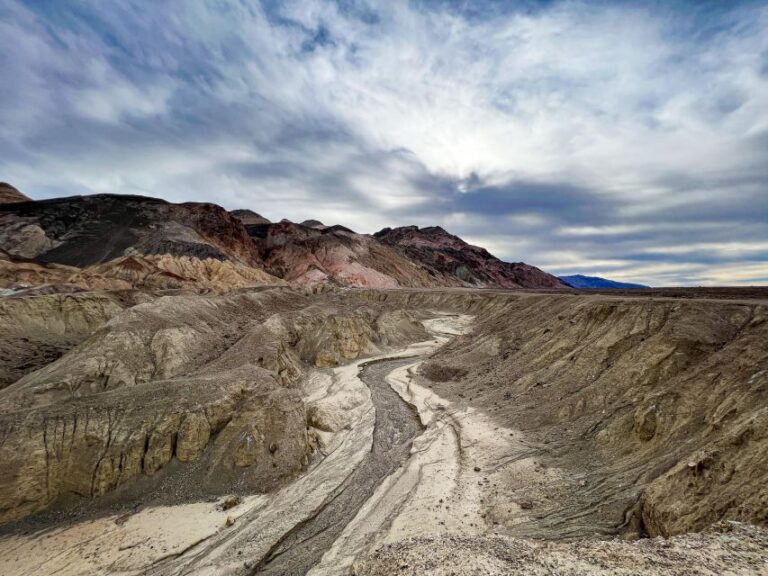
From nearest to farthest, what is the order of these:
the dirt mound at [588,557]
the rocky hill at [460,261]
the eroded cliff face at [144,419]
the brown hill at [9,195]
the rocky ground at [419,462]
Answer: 1. the dirt mound at [588,557]
2. the rocky ground at [419,462]
3. the eroded cliff face at [144,419]
4. the brown hill at [9,195]
5. the rocky hill at [460,261]

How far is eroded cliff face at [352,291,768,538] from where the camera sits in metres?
9.47

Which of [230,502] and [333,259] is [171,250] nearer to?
[333,259]

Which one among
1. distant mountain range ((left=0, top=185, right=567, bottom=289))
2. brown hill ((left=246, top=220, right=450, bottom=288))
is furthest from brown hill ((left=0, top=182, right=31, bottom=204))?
brown hill ((left=246, top=220, right=450, bottom=288))

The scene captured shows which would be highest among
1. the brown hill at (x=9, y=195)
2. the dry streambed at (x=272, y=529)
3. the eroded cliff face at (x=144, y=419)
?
Result: the brown hill at (x=9, y=195)

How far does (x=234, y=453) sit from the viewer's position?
1609cm

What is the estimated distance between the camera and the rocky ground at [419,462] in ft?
29.2

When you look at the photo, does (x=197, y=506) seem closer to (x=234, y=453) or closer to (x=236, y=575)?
(x=234, y=453)

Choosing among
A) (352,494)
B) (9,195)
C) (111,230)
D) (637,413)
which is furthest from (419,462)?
(9,195)

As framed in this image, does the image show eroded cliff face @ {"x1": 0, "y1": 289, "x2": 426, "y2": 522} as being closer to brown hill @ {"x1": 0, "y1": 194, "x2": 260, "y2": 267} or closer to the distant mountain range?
the distant mountain range

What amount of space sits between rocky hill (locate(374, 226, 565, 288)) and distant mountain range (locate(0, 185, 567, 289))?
7.99 m

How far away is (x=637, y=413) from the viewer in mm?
14805

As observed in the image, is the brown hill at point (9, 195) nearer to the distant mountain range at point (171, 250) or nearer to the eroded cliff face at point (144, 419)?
the distant mountain range at point (171, 250)

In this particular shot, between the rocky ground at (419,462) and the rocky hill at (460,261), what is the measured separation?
116 meters

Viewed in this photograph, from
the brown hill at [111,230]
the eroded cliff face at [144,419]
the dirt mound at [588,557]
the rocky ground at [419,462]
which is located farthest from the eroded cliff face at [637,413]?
→ the brown hill at [111,230]
